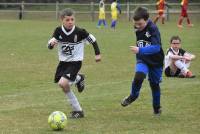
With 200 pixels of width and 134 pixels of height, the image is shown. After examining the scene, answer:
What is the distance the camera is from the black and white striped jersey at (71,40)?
9227mm

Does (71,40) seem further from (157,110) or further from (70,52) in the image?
(157,110)

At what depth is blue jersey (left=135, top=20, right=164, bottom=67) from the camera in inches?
349

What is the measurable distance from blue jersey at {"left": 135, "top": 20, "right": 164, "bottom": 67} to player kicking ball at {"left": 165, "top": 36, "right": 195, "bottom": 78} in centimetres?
499

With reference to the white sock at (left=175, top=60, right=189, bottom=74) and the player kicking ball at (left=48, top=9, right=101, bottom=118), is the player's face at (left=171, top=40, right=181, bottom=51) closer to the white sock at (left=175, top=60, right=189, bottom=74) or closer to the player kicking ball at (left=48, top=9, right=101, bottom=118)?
the white sock at (left=175, top=60, right=189, bottom=74)

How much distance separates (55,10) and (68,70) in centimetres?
4284

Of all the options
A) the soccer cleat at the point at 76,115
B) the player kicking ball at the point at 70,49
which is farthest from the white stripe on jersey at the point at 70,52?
the soccer cleat at the point at 76,115

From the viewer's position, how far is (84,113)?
9.42 meters

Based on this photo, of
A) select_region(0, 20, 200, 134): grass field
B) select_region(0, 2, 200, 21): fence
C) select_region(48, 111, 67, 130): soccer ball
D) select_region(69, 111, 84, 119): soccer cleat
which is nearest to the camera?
select_region(48, 111, 67, 130): soccer ball

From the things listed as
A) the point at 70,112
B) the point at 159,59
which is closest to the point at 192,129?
the point at 159,59

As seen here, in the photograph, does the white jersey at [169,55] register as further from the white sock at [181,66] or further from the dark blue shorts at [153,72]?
the dark blue shorts at [153,72]

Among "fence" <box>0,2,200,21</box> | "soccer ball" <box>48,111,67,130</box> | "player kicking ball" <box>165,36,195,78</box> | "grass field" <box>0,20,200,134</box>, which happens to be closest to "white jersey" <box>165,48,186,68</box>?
"player kicking ball" <box>165,36,195,78</box>

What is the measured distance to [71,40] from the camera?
9.22 metres

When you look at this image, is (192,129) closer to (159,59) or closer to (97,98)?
(159,59)

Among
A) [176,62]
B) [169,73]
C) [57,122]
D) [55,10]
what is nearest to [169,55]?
[176,62]
